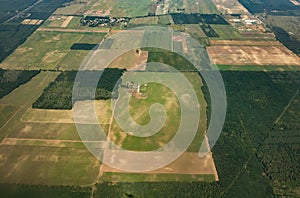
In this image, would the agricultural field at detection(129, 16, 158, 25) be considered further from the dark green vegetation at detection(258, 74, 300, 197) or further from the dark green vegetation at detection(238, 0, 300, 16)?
the dark green vegetation at detection(258, 74, 300, 197)

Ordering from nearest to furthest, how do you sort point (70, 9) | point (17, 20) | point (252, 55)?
point (252, 55) < point (17, 20) < point (70, 9)

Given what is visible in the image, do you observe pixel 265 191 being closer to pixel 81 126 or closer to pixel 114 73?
pixel 81 126

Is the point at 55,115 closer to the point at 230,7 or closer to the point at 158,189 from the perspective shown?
the point at 158,189

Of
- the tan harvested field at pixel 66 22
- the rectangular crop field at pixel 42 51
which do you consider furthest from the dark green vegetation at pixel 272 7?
the rectangular crop field at pixel 42 51

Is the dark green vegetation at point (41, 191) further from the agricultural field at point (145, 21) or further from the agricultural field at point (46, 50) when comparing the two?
the agricultural field at point (145, 21)

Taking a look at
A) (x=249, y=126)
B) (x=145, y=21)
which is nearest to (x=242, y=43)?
(x=145, y=21)

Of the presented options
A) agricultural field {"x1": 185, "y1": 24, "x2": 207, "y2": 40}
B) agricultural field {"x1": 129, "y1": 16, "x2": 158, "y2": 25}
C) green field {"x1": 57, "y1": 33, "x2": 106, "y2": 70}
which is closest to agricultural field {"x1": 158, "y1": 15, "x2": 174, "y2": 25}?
agricultural field {"x1": 129, "y1": 16, "x2": 158, "y2": 25}

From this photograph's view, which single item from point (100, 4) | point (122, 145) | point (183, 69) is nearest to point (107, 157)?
point (122, 145)
